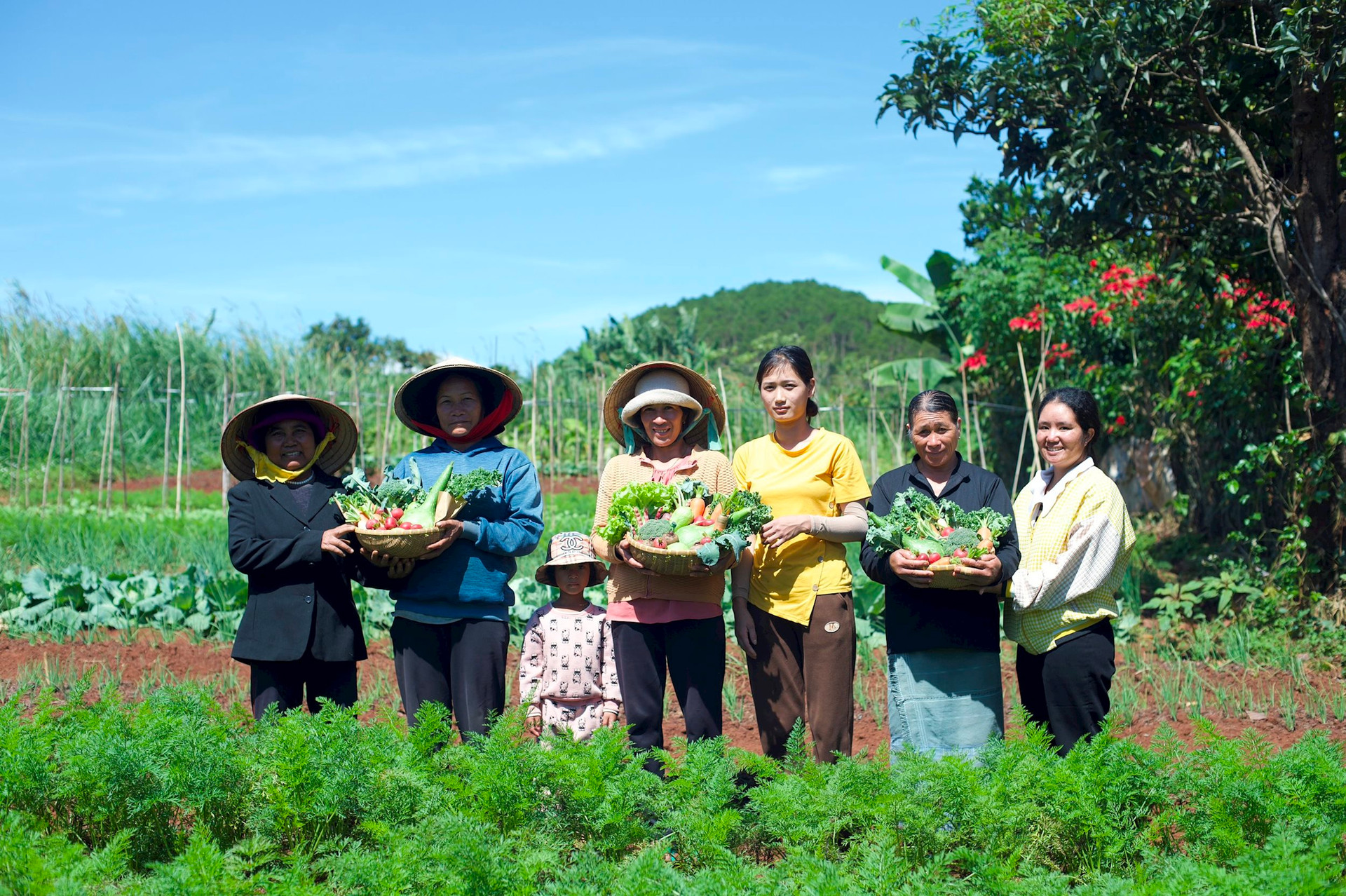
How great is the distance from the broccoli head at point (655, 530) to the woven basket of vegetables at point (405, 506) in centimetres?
64

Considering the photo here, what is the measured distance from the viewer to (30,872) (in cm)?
260

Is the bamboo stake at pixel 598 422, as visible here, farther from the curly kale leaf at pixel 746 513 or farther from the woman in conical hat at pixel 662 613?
the curly kale leaf at pixel 746 513

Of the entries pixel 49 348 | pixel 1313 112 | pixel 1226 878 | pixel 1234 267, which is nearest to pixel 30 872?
pixel 1226 878

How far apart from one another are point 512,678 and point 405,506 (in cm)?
263

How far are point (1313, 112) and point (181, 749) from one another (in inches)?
264

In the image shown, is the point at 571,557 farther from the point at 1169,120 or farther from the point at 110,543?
the point at 110,543

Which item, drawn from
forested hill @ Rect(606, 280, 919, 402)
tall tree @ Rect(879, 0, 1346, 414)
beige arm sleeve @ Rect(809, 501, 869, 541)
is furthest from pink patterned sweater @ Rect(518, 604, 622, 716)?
forested hill @ Rect(606, 280, 919, 402)

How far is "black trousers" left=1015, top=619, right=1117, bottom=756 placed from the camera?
3555 mm

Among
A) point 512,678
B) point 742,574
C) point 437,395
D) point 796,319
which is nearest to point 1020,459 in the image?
point 512,678

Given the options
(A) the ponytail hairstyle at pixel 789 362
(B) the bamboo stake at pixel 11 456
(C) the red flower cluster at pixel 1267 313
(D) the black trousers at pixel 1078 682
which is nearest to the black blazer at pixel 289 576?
(A) the ponytail hairstyle at pixel 789 362

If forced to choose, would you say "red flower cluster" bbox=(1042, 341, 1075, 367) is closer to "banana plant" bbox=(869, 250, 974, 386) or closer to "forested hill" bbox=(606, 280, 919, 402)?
"banana plant" bbox=(869, 250, 974, 386)

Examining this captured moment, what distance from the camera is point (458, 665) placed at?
12.8 feet

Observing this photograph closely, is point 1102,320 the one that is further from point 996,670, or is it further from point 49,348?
point 49,348

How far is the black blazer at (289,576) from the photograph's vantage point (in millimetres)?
3859
